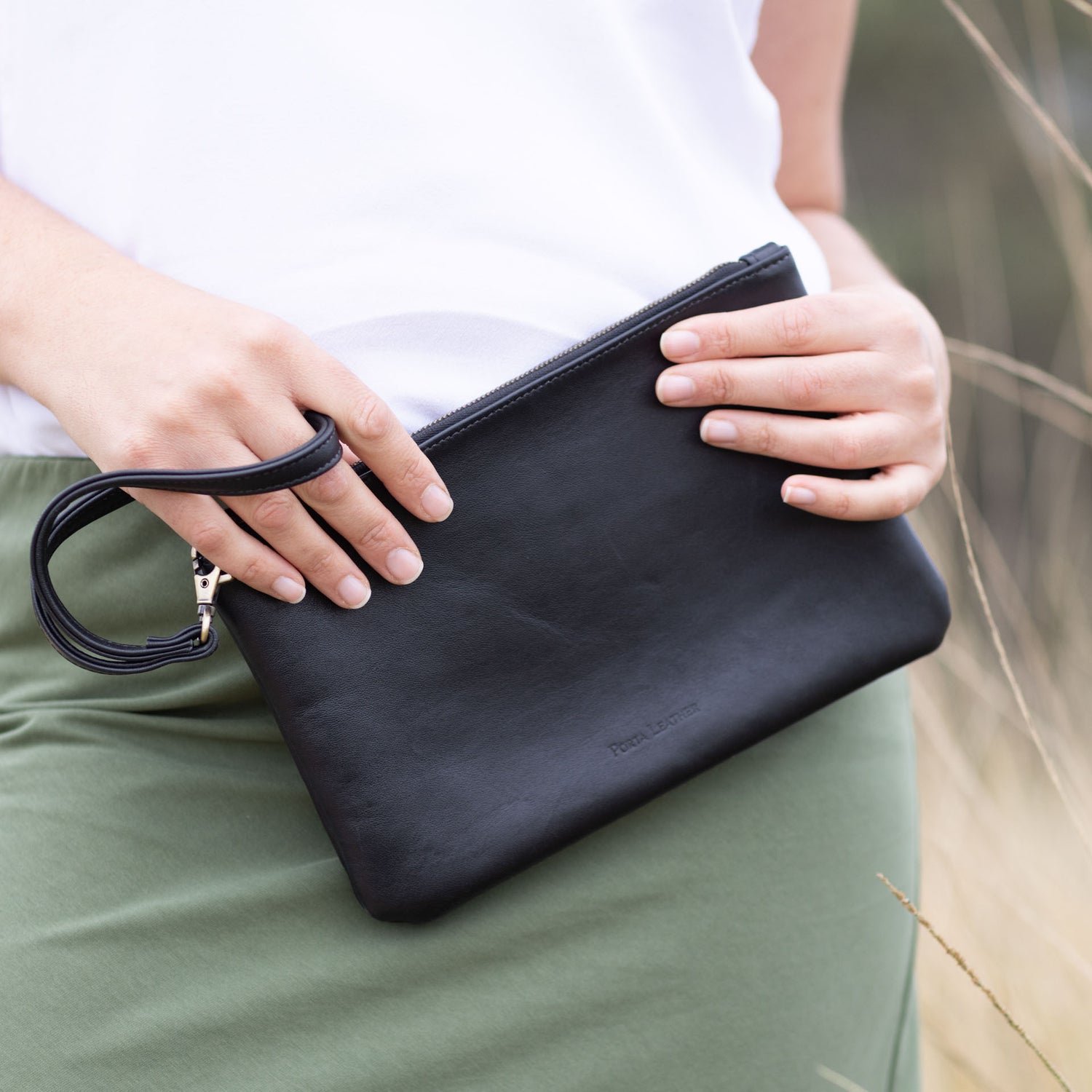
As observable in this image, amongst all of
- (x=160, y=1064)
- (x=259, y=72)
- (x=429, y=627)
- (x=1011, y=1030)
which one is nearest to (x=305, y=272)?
(x=259, y=72)

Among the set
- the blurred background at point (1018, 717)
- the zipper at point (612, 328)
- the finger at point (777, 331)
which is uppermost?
the zipper at point (612, 328)

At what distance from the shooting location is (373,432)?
2.42 ft

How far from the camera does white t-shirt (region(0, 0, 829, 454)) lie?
80 centimetres

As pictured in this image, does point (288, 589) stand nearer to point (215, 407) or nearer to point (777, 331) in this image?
point (215, 407)

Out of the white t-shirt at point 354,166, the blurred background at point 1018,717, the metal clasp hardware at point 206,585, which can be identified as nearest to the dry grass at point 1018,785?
the blurred background at point 1018,717

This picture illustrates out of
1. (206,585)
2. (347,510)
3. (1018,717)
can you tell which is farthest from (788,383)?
(1018,717)

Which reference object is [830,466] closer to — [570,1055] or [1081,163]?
A: [1081,163]

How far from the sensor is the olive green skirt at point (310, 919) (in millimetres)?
750

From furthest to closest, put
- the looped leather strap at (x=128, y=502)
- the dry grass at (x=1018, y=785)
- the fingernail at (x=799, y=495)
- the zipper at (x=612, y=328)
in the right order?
the dry grass at (x=1018, y=785) < the fingernail at (x=799, y=495) < the zipper at (x=612, y=328) < the looped leather strap at (x=128, y=502)

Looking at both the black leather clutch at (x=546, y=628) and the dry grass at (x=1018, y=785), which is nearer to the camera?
the black leather clutch at (x=546, y=628)

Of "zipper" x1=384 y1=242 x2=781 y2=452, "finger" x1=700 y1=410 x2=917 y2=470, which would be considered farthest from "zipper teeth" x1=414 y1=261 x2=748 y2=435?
"finger" x1=700 y1=410 x2=917 y2=470

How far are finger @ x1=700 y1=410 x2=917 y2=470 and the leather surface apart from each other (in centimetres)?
2

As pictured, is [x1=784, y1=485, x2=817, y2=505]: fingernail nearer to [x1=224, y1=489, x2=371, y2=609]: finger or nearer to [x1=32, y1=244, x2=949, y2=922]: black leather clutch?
[x1=32, y1=244, x2=949, y2=922]: black leather clutch

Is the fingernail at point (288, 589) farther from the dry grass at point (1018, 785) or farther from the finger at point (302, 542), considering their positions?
the dry grass at point (1018, 785)
